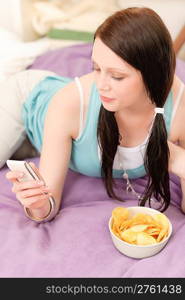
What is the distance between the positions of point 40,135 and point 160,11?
1.17 meters

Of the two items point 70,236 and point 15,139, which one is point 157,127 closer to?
point 70,236

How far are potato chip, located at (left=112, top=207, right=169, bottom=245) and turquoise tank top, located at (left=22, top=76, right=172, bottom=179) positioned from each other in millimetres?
210

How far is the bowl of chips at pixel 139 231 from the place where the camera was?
98cm

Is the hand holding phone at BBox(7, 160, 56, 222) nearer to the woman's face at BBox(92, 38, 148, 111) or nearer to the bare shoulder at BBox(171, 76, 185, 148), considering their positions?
the woman's face at BBox(92, 38, 148, 111)

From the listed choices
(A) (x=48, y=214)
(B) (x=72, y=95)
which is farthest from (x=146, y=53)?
(A) (x=48, y=214)

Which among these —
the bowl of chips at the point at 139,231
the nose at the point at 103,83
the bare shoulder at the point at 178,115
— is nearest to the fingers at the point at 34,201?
the bowl of chips at the point at 139,231

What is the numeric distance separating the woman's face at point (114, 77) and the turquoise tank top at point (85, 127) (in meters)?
0.18

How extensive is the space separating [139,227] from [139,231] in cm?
Result: 1

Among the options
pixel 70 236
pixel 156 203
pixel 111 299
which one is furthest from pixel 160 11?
pixel 111 299

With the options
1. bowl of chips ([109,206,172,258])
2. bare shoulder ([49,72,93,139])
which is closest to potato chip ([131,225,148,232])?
bowl of chips ([109,206,172,258])

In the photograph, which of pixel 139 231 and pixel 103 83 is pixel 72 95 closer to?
pixel 103 83

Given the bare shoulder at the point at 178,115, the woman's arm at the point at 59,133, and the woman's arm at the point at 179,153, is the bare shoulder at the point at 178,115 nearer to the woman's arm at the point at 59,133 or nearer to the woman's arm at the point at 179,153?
the woman's arm at the point at 179,153

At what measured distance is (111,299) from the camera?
0.89 m

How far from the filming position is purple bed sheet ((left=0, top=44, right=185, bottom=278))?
960 millimetres
